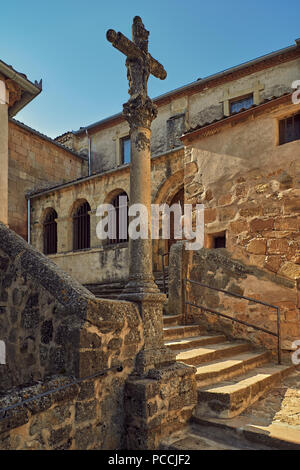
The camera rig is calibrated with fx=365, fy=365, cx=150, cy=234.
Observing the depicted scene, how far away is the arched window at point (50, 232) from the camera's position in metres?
13.9

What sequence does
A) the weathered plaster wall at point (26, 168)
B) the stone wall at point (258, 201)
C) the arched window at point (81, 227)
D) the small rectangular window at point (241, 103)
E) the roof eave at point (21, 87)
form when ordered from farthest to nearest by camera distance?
the weathered plaster wall at point (26, 168) < the arched window at point (81, 227) < the small rectangular window at point (241, 103) < the roof eave at point (21, 87) < the stone wall at point (258, 201)

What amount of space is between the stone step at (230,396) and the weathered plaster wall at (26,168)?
11.5m

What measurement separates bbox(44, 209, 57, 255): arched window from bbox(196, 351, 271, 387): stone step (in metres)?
10.1

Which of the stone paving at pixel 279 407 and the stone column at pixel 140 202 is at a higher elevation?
the stone column at pixel 140 202

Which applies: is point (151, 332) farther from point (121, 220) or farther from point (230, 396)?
point (121, 220)

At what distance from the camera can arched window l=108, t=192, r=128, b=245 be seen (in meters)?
11.6

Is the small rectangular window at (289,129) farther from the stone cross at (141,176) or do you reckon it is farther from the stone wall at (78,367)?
the stone wall at (78,367)

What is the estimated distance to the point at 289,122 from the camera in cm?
579

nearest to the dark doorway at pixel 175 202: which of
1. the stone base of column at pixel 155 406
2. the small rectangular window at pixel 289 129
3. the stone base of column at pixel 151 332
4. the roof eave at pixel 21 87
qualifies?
the roof eave at pixel 21 87

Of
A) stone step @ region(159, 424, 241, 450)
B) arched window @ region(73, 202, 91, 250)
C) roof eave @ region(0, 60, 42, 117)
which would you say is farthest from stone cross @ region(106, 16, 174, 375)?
arched window @ region(73, 202, 91, 250)

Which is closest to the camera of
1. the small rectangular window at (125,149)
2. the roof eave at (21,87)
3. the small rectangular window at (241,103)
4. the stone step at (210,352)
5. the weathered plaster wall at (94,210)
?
the stone step at (210,352)

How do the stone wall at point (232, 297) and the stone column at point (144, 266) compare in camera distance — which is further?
the stone wall at point (232, 297)
